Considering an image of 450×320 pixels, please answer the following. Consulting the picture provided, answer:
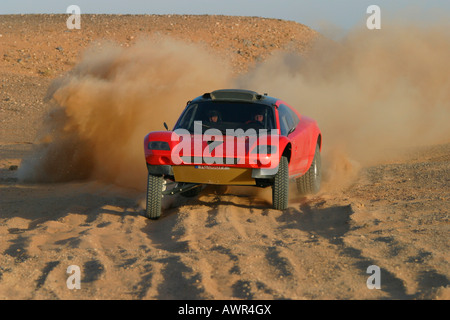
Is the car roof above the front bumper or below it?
above

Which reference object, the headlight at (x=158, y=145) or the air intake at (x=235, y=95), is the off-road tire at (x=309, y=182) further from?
the headlight at (x=158, y=145)

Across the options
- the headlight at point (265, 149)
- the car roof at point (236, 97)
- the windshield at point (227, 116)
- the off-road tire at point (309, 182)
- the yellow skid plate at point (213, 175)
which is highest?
the car roof at point (236, 97)

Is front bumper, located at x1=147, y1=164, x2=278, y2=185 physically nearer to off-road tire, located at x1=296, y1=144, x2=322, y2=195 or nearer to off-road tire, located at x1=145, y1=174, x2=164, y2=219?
off-road tire, located at x1=145, y1=174, x2=164, y2=219

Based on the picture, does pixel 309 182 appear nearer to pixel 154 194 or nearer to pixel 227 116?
pixel 227 116

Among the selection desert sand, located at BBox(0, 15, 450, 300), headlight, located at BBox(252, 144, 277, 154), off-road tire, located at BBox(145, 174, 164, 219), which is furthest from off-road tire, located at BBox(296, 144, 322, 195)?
off-road tire, located at BBox(145, 174, 164, 219)

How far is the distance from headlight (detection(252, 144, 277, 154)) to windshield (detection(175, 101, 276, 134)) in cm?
84

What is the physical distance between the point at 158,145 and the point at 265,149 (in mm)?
1362

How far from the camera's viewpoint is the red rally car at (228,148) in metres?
8.69

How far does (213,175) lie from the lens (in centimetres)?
880

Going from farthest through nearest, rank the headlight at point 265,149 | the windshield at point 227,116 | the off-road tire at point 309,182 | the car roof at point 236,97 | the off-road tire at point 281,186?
1. the off-road tire at point 309,182
2. the car roof at point 236,97
3. the windshield at point 227,116
4. the off-road tire at point 281,186
5. the headlight at point 265,149

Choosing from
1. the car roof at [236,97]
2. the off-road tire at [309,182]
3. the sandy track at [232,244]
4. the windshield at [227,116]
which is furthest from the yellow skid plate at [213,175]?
the off-road tire at [309,182]

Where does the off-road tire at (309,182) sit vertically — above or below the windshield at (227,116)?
below

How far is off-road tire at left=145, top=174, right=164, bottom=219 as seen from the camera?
29.6ft
